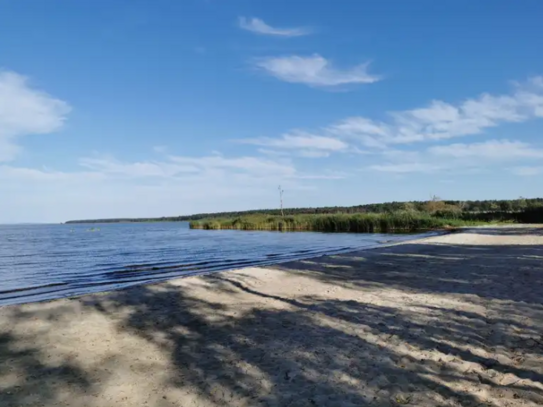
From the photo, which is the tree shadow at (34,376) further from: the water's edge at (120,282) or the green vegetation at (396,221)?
the green vegetation at (396,221)

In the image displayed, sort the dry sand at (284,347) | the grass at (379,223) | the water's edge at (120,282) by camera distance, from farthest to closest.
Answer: the grass at (379,223)
the water's edge at (120,282)
the dry sand at (284,347)

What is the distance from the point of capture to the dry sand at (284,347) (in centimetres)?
406

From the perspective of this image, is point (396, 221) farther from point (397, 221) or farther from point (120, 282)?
point (120, 282)

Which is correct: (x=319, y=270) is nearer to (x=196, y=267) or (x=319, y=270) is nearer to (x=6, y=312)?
(x=196, y=267)

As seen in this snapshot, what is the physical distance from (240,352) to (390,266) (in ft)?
32.1

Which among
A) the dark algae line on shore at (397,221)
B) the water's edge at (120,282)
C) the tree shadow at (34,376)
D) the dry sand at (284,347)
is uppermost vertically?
the dark algae line on shore at (397,221)

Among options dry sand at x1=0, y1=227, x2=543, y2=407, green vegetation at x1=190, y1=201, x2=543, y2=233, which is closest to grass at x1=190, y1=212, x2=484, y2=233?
green vegetation at x1=190, y1=201, x2=543, y2=233

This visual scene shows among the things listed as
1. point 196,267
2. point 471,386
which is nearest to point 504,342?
point 471,386

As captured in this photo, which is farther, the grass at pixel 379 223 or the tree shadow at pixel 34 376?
the grass at pixel 379 223

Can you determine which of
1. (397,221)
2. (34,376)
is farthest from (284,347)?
(397,221)

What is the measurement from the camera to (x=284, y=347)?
552cm

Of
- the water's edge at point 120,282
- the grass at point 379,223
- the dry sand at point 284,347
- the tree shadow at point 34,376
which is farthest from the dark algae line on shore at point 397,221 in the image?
the tree shadow at point 34,376

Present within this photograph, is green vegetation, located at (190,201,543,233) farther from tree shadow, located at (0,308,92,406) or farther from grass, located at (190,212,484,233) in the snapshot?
tree shadow, located at (0,308,92,406)

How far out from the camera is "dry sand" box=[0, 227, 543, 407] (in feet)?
13.3
